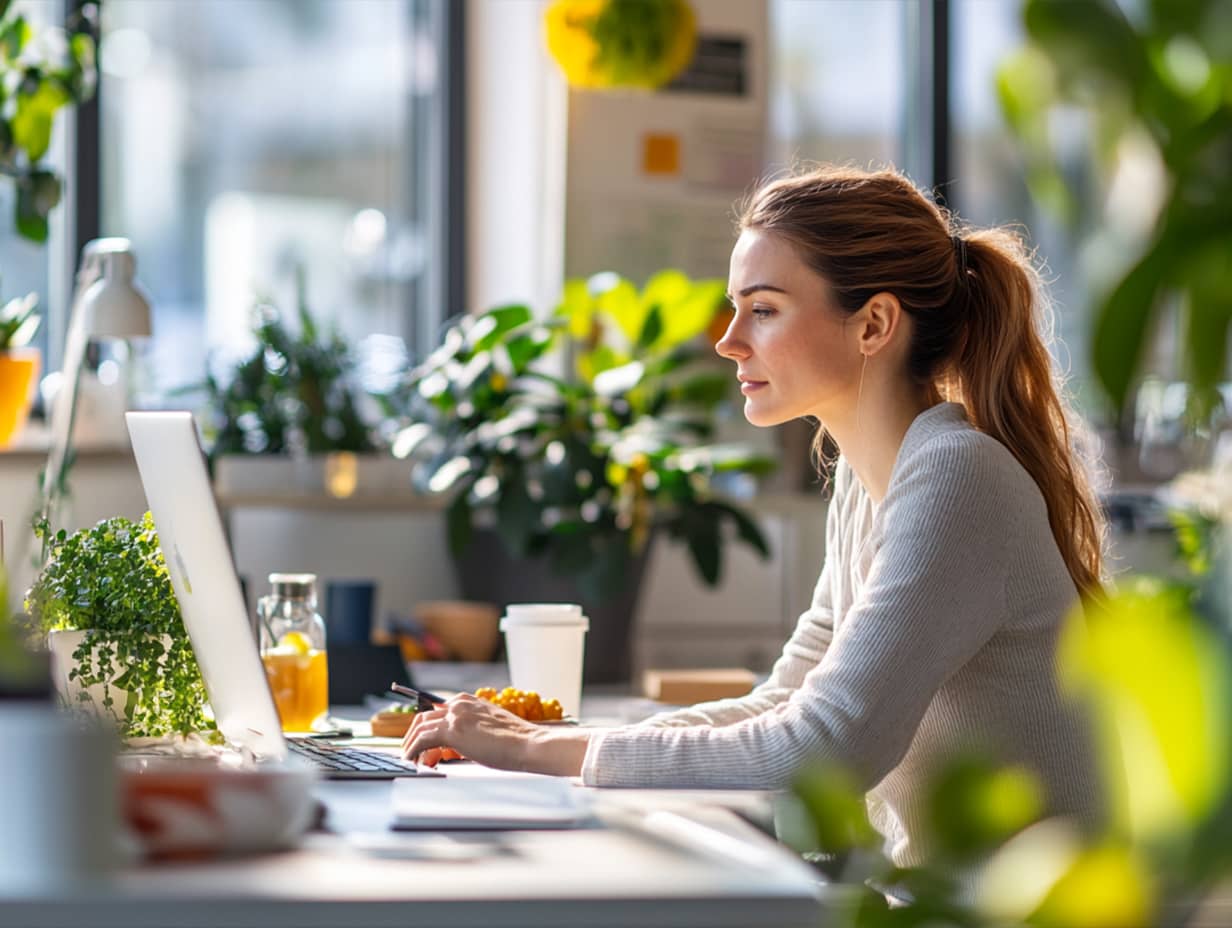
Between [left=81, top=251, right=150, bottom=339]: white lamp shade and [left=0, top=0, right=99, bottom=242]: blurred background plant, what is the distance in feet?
1.20

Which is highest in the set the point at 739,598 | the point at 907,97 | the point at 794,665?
the point at 907,97

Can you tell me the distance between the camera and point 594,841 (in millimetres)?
1012

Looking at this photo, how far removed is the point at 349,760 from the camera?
4.67 feet

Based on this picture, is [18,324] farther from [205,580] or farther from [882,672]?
[882,672]

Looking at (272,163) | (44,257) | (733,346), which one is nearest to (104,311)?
(733,346)

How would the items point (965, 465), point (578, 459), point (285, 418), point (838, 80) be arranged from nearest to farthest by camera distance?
point (965, 465)
point (578, 459)
point (285, 418)
point (838, 80)

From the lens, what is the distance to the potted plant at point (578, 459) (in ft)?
10.0

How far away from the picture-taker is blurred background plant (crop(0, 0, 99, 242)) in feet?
8.09

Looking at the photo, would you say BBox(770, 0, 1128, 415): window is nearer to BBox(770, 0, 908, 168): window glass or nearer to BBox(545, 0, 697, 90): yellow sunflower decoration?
BBox(770, 0, 908, 168): window glass

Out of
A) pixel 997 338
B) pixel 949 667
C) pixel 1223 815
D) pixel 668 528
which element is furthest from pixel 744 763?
pixel 668 528

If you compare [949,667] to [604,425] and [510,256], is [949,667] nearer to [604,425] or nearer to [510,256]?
[604,425]

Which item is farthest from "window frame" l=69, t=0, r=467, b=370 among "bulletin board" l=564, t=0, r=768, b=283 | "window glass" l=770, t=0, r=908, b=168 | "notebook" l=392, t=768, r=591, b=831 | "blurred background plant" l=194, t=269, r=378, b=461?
"notebook" l=392, t=768, r=591, b=831

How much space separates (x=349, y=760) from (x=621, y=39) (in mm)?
1690

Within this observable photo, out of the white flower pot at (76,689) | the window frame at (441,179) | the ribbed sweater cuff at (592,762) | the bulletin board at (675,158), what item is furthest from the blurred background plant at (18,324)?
the ribbed sweater cuff at (592,762)
